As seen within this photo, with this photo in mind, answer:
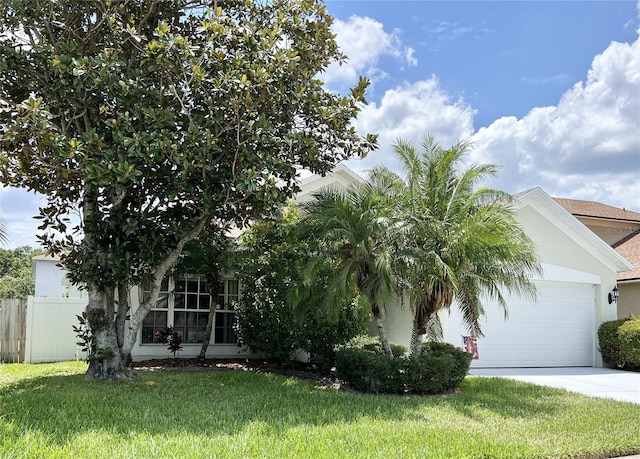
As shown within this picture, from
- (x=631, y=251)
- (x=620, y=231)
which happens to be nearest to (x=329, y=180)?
(x=631, y=251)

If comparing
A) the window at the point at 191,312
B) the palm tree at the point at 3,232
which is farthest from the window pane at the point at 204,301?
the palm tree at the point at 3,232

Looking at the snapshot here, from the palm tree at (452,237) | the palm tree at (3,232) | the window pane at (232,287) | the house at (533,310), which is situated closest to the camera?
the palm tree at (452,237)

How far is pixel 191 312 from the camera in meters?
14.8

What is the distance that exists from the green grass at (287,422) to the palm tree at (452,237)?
1999 mm

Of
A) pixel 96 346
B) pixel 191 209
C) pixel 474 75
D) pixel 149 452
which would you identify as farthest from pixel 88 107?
pixel 474 75

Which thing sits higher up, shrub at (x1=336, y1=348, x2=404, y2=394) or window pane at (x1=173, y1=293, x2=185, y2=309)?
window pane at (x1=173, y1=293, x2=185, y2=309)

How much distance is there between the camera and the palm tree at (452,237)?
10.0 meters

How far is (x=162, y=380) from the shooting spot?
10703 millimetres

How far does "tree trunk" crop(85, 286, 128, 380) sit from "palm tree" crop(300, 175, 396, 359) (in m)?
4.21

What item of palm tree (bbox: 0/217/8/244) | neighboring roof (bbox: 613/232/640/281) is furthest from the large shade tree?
neighboring roof (bbox: 613/232/640/281)

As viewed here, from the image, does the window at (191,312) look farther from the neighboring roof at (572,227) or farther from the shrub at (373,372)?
the neighboring roof at (572,227)

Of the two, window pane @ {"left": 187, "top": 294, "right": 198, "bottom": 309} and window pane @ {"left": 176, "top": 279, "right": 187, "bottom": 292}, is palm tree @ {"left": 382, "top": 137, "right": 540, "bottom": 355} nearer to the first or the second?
window pane @ {"left": 187, "top": 294, "right": 198, "bottom": 309}

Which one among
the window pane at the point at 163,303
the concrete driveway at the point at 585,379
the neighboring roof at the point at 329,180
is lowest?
the concrete driveway at the point at 585,379

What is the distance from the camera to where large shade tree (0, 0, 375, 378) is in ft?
29.1
